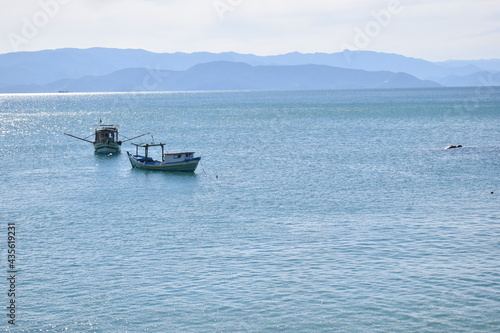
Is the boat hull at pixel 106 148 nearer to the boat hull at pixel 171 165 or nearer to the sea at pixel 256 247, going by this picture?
→ the sea at pixel 256 247

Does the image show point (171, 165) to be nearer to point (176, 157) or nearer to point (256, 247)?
point (176, 157)

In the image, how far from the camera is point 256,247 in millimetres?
39000

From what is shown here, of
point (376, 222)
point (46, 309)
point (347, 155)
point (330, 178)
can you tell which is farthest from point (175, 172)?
point (46, 309)

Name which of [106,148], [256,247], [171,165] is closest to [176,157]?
[171,165]

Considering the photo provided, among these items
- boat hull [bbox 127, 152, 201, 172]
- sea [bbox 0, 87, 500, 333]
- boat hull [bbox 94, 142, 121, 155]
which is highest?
boat hull [bbox 94, 142, 121, 155]

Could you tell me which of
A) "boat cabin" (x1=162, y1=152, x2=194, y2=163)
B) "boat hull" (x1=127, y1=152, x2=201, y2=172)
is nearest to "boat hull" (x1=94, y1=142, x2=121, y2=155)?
"boat hull" (x1=127, y1=152, x2=201, y2=172)

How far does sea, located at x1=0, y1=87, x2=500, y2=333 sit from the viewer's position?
28.9 meters

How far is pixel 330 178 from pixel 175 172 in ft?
65.0

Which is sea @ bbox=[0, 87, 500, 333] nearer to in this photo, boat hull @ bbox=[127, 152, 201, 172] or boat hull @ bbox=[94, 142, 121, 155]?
boat hull @ bbox=[127, 152, 201, 172]

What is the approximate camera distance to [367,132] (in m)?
129

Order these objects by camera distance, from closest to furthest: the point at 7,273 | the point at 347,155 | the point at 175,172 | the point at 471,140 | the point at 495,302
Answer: the point at 495,302
the point at 7,273
the point at 175,172
the point at 347,155
the point at 471,140

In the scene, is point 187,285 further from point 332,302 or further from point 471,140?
point 471,140

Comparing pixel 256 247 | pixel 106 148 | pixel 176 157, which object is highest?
pixel 176 157

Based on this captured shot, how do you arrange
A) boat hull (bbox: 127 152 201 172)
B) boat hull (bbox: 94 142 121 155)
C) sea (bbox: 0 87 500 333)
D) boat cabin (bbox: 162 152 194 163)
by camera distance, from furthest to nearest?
1. boat hull (bbox: 94 142 121 155)
2. boat cabin (bbox: 162 152 194 163)
3. boat hull (bbox: 127 152 201 172)
4. sea (bbox: 0 87 500 333)
